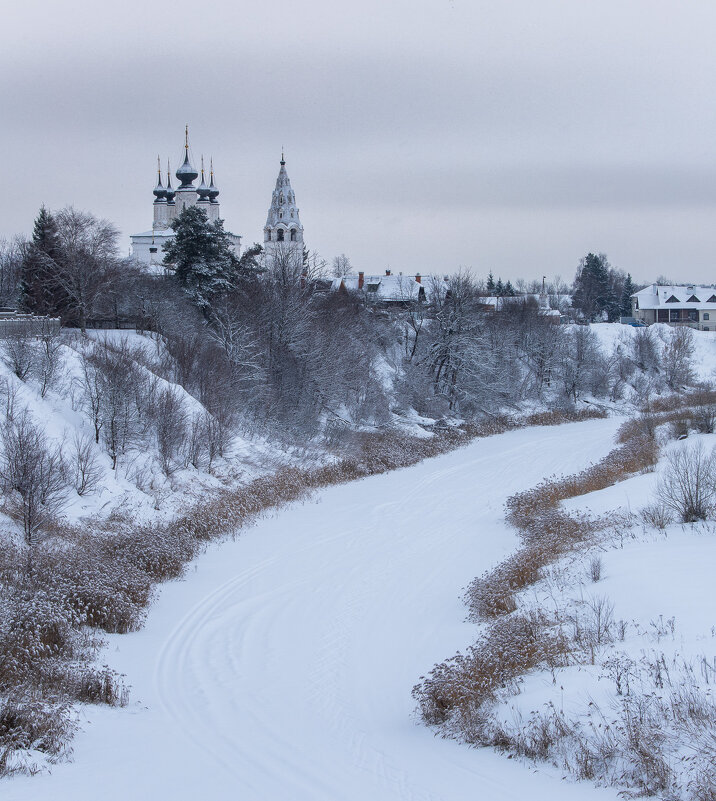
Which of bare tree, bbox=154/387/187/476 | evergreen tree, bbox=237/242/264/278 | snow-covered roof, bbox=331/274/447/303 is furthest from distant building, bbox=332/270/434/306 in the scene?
bare tree, bbox=154/387/187/476

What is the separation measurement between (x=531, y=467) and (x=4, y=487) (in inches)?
762

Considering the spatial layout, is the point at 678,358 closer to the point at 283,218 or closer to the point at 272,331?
the point at 272,331

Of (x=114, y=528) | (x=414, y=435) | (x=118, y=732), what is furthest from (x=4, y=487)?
(x=414, y=435)

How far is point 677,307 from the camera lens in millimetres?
81375

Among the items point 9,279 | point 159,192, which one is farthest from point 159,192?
point 9,279

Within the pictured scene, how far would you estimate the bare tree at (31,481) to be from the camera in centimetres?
1697

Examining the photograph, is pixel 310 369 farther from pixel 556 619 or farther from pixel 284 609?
pixel 556 619

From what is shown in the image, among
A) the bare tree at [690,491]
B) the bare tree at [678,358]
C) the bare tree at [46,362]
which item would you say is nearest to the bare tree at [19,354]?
the bare tree at [46,362]

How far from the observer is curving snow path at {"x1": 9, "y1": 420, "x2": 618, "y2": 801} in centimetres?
747

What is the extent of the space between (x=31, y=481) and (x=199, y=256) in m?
20.4

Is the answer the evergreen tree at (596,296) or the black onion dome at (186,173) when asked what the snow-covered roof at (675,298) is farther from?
the black onion dome at (186,173)

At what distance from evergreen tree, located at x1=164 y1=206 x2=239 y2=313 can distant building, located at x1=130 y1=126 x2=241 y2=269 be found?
4227 cm

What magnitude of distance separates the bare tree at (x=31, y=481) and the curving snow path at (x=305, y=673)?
12.0ft

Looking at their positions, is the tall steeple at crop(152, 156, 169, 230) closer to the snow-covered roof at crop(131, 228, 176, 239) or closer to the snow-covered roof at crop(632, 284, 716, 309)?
the snow-covered roof at crop(131, 228, 176, 239)
